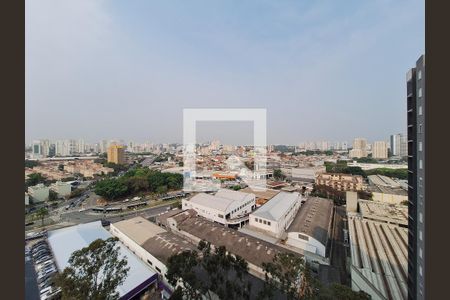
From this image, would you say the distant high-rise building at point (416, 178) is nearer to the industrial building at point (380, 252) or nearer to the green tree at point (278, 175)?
the industrial building at point (380, 252)

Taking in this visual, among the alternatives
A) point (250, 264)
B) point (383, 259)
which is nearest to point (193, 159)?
point (250, 264)

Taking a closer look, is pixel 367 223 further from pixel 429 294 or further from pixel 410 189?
pixel 429 294

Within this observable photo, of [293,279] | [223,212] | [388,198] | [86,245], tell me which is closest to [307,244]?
[223,212]

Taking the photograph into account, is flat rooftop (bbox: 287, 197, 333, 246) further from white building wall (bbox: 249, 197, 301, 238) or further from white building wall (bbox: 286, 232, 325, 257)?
white building wall (bbox: 249, 197, 301, 238)

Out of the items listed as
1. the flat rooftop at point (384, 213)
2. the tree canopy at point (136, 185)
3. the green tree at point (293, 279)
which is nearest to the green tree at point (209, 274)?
the green tree at point (293, 279)

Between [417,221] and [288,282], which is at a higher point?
[417,221]

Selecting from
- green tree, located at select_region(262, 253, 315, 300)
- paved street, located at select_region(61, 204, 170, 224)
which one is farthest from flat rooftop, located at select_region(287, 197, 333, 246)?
paved street, located at select_region(61, 204, 170, 224)
